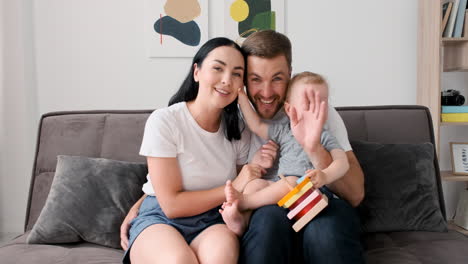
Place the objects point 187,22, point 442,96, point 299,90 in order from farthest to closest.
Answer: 1. point 187,22
2. point 442,96
3. point 299,90

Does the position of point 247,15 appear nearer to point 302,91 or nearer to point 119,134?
point 119,134

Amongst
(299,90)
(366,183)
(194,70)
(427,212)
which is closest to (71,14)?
(194,70)

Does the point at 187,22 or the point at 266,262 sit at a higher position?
the point at 187,22

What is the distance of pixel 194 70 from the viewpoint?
4.94 ft

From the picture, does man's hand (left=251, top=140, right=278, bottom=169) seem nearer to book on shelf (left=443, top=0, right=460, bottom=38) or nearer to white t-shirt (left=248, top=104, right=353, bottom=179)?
white t-shirt (left=248, top=104, right=353, bottom=179)

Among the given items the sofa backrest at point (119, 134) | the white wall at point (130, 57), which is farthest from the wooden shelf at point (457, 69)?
the sofa backrest at point (119, 134)

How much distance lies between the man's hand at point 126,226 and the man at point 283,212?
18.0 inches

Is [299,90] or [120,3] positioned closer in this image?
[299,90]

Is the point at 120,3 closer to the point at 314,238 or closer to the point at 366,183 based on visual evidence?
the point at 366,183

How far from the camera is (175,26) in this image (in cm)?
292

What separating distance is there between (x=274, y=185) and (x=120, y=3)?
2135mm

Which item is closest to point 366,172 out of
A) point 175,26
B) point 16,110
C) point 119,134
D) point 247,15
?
point 119,134

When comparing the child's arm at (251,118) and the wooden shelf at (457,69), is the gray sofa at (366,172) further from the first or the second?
the wooden shelf at (457,69)

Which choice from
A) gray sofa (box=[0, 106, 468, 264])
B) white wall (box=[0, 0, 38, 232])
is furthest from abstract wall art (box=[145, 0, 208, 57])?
gray sofa (box=[0, 106, 468, 264])
